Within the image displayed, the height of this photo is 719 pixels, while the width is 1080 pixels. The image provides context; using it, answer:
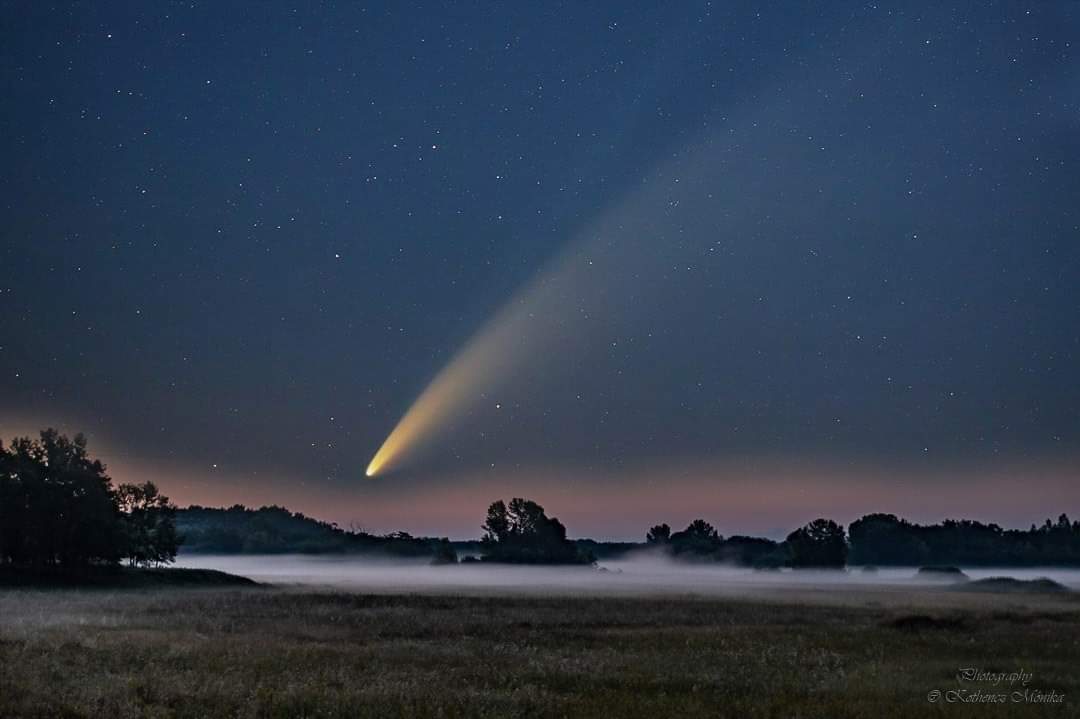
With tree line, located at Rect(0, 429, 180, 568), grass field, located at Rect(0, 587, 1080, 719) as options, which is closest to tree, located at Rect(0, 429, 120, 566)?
tree line, located at Rect(0, 429, 180, 568)

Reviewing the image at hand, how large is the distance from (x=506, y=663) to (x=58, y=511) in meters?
82.6

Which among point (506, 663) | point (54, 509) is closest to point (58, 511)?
point (54, 509)

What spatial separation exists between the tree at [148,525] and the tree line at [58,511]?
1157 millimetres

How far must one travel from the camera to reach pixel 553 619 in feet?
154

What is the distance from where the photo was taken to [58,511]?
310 ft

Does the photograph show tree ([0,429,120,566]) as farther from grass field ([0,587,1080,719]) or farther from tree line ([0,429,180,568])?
grass field ([0,587,1080,719])

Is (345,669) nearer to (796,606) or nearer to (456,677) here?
(456,677)

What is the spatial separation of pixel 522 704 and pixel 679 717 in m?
3.49

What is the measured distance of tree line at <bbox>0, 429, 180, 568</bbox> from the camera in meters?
93.0

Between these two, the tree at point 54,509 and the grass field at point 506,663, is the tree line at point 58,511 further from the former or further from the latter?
the grass field at point 506,663

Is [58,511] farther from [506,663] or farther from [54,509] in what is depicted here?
[506,663]

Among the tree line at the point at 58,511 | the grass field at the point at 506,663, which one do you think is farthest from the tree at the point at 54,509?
the grass field at the point at 506,663

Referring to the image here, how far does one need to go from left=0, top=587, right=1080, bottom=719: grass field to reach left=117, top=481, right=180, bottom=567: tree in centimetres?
6064

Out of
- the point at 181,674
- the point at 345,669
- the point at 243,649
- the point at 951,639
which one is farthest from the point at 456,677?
the point at 951,639
